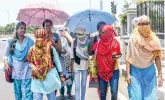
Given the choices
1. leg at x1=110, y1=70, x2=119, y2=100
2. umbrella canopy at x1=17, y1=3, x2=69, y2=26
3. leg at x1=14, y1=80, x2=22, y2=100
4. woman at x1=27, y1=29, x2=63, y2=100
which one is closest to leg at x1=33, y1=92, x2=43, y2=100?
woman at x1=27, y1=29, x2=63, y2=100

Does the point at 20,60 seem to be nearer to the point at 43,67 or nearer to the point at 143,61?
the point at 43,67

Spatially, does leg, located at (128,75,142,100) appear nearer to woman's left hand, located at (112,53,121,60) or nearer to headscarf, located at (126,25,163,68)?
headscarf, located at (126,25,163,68)

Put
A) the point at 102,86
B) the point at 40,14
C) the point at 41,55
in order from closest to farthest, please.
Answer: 1. the point at 41,55
2. the point at 102,86
3. the point at 40,14

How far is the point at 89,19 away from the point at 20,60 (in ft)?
5.70

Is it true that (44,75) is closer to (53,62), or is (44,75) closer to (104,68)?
(53,62)

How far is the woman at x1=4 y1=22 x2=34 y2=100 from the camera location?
19.9ft

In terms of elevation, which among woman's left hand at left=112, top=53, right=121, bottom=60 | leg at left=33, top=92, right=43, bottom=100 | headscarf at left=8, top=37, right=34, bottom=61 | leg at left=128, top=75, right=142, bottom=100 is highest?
headscarf at left=8, top=37, right=34, bottom=61

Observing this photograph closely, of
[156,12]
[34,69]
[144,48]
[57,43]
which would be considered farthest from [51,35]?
[156,12]

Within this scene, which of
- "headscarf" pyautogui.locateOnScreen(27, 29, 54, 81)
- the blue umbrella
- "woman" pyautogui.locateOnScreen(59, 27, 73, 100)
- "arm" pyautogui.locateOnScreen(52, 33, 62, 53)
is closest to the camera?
"headscarf" pyautogui.locateOnScreen(27, 29, 54, 81)

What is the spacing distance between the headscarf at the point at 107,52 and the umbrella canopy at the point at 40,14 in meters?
1.13

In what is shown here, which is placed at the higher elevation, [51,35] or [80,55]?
[51,35]

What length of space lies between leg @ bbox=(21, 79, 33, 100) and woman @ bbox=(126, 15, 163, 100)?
65.7 inches

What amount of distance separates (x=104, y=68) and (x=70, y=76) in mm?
1317

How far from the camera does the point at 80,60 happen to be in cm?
675
